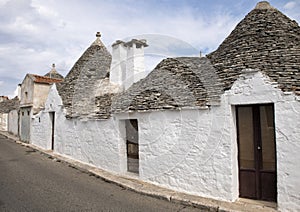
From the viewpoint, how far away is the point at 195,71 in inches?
267

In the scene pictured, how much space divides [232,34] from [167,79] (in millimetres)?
2280

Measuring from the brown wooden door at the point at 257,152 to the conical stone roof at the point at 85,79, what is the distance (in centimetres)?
666

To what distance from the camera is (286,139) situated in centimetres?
472

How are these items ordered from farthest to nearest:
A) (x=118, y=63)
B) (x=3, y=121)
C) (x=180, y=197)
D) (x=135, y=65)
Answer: (x=3, y=121), (x=118, y=63), (x=135, y=65), (x=180, y=197)

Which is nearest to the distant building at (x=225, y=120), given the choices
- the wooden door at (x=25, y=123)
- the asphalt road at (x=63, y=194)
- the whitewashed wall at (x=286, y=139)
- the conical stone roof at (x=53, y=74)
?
the whitewashed wall at (x=286, y=139)

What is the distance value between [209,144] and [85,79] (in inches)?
358

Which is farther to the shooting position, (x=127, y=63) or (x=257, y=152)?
(x=127, y=63)

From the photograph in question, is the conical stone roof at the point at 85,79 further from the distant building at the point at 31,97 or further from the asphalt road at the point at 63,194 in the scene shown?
the distant building at the point at 31,97

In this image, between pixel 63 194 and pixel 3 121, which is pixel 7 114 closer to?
pixel 3 121

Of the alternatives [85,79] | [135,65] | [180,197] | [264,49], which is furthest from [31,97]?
[264,49]

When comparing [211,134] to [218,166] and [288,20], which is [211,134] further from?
[288,20]

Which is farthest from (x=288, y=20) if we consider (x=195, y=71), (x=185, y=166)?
(x=185, y=166)

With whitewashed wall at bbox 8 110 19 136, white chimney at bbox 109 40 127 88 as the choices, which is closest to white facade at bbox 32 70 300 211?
white chimney at bbox 109 40 127 88

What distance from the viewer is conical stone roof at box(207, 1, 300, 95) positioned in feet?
16.6
